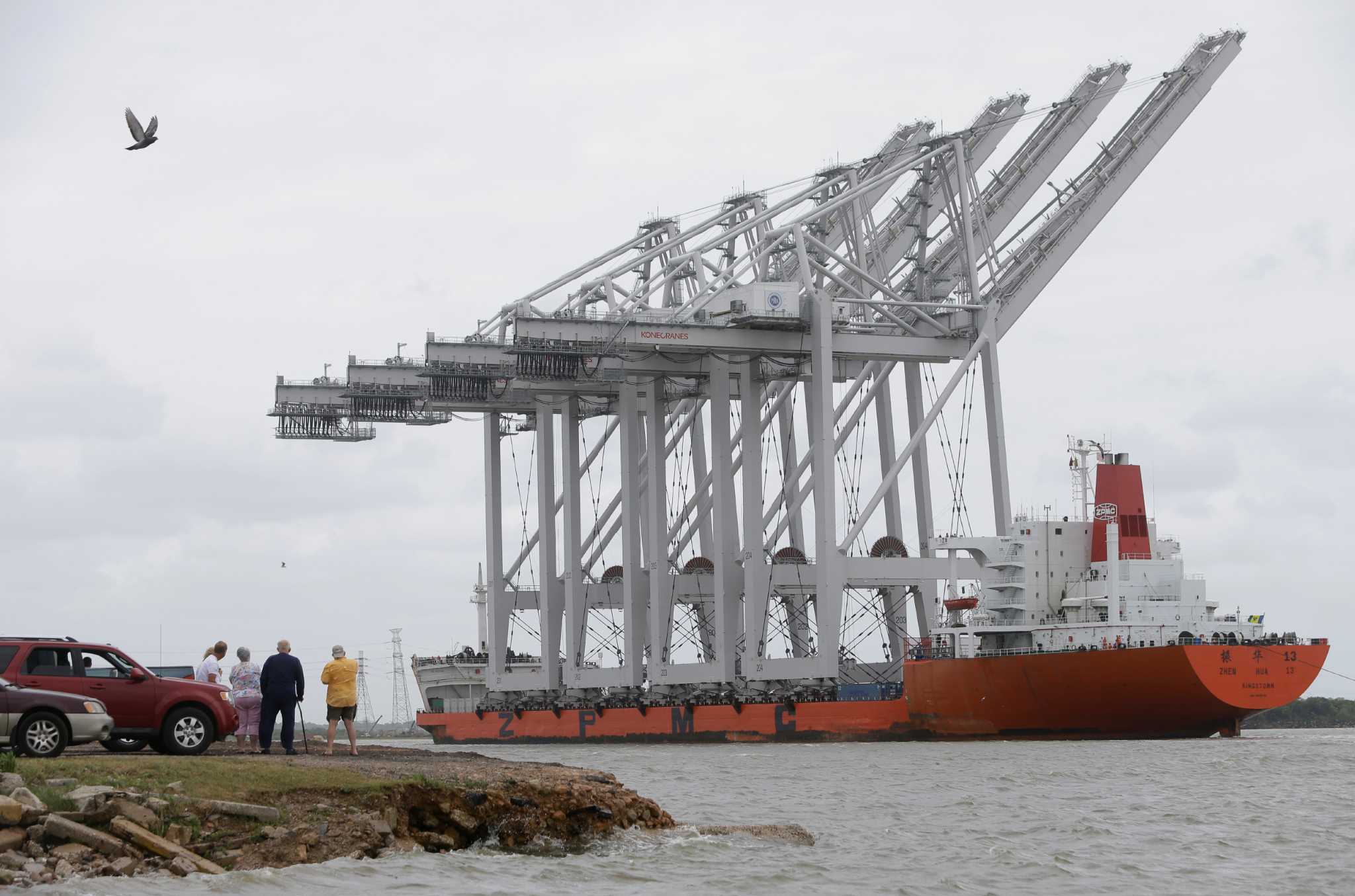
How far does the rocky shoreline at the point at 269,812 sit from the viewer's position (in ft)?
45.5

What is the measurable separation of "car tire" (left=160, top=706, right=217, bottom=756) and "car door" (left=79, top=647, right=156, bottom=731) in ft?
0.67

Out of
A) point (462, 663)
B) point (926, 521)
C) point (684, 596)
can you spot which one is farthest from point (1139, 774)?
point (462, 663)

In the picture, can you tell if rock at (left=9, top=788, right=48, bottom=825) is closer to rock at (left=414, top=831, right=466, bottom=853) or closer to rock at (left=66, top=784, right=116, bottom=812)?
rock at (left=66, top=784, right=116, bottom=812)

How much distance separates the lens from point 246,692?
72.9ft

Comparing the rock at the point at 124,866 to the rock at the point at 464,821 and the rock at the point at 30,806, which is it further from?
the rock at the point at 464,821

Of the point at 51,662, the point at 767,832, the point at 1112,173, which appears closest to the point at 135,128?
the point at 51,662

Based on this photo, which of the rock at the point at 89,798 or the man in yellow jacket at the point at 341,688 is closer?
the rock at the point at 89,798

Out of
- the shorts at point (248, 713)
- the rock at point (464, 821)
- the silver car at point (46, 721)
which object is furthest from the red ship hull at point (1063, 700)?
the silver car at point (46, 721)

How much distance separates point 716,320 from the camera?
5350 cm

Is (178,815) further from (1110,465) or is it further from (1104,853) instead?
(1110,465)

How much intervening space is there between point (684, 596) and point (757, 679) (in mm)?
6612

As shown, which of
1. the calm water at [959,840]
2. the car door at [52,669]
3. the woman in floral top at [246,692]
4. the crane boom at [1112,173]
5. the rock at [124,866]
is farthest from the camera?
the crane boom at [1112,173]

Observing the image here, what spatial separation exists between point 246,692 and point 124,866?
342 inches

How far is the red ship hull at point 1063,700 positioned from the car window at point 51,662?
28.7 meters
